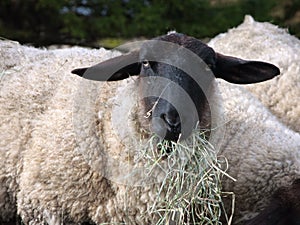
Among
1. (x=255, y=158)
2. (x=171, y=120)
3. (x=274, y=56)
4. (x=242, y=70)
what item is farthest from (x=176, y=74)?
(x=274, y=56)

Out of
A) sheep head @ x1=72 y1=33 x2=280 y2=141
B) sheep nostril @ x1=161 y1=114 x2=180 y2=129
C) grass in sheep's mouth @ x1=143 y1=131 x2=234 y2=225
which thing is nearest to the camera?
sheep nostril @ x1=161 y1=114 x2=180 y2=129

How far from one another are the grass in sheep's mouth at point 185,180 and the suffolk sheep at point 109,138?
0.21 ft

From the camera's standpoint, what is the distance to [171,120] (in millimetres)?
4039

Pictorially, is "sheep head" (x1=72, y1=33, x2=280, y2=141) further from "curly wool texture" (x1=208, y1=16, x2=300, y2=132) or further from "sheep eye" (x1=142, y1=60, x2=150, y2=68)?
"curly wool texture" (x1=208, y1=16, x2=300, y2=132)

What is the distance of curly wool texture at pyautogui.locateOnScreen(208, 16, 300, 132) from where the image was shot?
231 inches

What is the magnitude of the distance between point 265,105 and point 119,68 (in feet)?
5.75

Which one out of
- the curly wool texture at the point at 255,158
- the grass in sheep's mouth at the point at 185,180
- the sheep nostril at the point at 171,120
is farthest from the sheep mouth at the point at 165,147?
the curly wool texture at the point at 255,158

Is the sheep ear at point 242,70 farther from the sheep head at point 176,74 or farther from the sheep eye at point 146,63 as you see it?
the sheep eye at point 146,63

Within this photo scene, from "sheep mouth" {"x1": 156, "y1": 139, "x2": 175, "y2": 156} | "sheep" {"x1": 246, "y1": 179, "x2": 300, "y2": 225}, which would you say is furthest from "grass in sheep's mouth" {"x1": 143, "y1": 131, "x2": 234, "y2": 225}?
"sheep" {"x1": 246, "y1": 179, "x2": 300, "y2": 225}

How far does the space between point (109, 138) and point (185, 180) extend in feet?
1.92

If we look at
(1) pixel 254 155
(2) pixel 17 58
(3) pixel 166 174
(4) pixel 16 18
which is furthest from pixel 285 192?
(4) pixel 16 18

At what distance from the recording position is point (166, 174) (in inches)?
172

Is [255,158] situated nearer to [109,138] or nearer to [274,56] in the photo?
[109,138]

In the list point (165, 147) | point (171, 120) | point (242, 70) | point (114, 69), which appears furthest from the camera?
point (242, 70)
